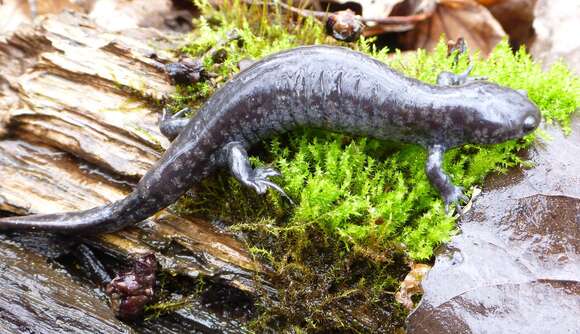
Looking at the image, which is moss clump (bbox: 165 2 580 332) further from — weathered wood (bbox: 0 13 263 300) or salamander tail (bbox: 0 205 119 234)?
salamander tail (bbox: 0 205 119 234)

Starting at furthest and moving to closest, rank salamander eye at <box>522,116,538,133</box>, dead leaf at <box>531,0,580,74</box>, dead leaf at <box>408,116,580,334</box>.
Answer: dead leaf at <box>531,0,580,74</box>
salamander eye at <box>522,116,538,133</box>
dead leaf at <box>408,116,580,334</box>

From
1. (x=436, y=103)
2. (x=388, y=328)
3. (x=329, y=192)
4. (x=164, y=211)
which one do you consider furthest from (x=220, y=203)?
(x=436, y=103)

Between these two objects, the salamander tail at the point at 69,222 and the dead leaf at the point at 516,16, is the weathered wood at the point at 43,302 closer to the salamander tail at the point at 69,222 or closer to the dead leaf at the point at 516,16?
the salamander tail at the point at 69,222

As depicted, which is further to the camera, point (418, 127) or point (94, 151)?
point (94, 151)

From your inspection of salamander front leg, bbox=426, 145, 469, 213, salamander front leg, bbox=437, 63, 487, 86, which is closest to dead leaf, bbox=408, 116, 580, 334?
salamander front leg, bbox=426, 145, 469, 213

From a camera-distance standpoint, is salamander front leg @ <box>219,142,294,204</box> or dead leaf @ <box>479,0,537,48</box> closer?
salamander front leg @ <box>219,142,294,204</box>

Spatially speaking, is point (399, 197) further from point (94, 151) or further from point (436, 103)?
point (94, 151)

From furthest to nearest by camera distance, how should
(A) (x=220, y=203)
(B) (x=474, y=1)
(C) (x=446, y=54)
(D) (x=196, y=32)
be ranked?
(B) (x=474, y=1)
(D) (x=196, y=32)
(C) (x=446, y=54)
(A) (x=220, y=203)
